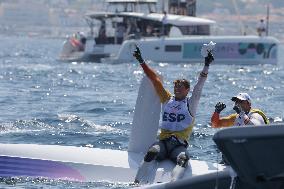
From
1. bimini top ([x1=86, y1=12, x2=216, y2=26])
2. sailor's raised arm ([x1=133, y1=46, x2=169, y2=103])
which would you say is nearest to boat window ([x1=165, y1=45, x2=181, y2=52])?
bimini top ([x1=86, y1=12, x2=216, y2=26])

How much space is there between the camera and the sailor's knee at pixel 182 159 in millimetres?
12461

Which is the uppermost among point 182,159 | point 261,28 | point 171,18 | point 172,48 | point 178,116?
point 178,116

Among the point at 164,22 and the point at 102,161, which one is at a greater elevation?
the point at 102,161

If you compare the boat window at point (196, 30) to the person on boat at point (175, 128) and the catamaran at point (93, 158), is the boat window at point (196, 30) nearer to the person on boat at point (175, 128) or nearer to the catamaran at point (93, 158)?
the catamaran at point (93, 158)

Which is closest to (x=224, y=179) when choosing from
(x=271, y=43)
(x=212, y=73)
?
(x=212, y=73)

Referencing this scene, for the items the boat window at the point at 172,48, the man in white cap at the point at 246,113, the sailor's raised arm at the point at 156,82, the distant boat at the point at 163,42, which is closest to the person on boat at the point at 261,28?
the distant boat at the point at 163,42

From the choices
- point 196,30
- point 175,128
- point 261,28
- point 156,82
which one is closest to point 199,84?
point 175,128

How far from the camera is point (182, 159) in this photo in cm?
1251

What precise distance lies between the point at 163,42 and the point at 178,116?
115 ft

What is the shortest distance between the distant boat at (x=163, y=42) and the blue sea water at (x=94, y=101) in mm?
721

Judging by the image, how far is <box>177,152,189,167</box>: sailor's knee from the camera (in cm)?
1246

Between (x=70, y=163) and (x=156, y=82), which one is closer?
(x=156, y=82)

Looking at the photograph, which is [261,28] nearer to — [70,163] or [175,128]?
[70,163]

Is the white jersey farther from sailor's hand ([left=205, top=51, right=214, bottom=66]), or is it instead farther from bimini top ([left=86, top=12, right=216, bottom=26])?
bimini top ([left=86, top=12, right=216, bottom=26])
